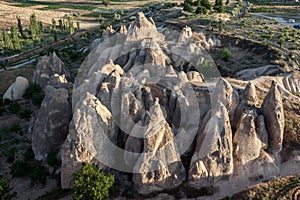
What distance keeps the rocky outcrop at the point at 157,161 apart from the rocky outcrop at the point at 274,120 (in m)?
7.96

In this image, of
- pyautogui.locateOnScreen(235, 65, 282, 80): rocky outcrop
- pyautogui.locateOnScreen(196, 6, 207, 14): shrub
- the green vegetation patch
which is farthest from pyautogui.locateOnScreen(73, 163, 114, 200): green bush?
the green vegetation patch

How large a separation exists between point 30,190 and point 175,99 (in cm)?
1422

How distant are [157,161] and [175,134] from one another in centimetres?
335

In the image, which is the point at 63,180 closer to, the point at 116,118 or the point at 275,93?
the point at 116,118

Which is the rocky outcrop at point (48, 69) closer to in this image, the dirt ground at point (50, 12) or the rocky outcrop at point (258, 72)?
the rocky outcrop at point (258, 72)

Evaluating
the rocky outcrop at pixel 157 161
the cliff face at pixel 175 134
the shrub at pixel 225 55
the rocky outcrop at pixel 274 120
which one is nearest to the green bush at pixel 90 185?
the cliff face at pixel 175 134

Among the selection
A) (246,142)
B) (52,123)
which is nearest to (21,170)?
(52,123)

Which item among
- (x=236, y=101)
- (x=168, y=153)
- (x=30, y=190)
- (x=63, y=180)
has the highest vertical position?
(x=236, y=101)

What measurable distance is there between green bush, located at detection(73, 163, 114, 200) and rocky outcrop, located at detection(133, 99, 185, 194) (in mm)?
2386

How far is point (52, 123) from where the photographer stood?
2836 cm

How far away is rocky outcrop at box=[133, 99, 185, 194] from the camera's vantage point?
73.5 ft

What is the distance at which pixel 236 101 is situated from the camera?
27344 mm

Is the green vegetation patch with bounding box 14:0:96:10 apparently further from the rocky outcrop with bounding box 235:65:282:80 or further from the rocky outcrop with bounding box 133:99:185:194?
the rocky outcrop with bounding box 133:99:185:194

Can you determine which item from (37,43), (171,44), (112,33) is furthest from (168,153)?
(37,43)
